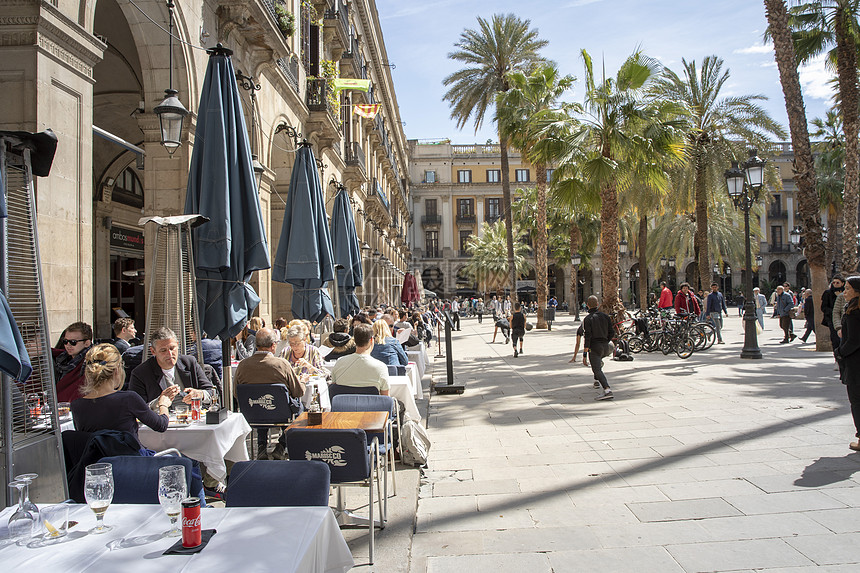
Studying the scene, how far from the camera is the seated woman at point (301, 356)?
775 centimetres

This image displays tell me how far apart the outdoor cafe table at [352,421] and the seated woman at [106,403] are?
110 centimetres

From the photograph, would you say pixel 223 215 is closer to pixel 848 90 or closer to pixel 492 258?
pixel 848 90

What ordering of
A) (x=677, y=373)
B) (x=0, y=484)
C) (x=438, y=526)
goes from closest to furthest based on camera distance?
(x=0, y=484)
(x=438, y=526)
(x=677, y=373)

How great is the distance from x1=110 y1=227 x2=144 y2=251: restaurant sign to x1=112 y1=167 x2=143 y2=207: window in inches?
26.6

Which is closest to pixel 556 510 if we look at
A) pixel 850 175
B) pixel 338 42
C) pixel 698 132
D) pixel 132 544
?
pixel 132 544

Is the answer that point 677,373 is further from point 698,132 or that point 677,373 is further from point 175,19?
point 698,132

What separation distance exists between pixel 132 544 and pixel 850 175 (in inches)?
678

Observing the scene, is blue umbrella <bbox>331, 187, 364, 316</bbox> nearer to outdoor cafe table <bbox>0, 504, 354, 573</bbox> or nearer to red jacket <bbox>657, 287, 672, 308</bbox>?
outdoor cafe table <bbox>0, 504, 354, 573</bbox>

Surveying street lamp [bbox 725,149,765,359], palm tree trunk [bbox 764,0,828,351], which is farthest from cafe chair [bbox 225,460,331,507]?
palm tree trunk [bbox 764,0,828,351]

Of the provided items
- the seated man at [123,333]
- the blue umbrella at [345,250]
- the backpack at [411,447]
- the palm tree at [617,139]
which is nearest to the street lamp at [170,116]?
the seated man at [123,333]

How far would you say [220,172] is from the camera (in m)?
6.14

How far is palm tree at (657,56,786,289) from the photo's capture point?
23.1 metres

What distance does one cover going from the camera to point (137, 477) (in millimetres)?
3266

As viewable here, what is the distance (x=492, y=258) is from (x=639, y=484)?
2205 inches
